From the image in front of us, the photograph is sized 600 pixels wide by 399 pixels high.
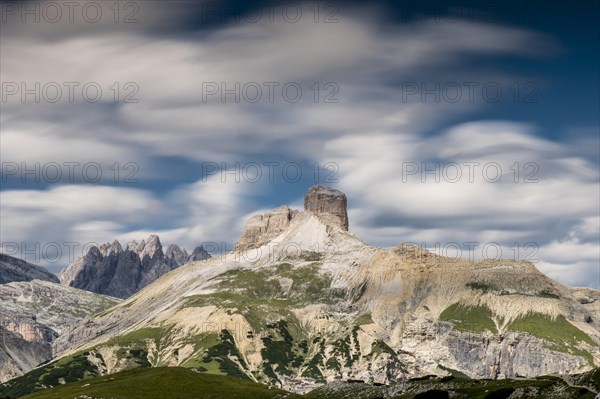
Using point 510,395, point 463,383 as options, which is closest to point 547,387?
point 510,395

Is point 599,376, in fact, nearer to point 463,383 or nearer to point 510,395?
point 510,395

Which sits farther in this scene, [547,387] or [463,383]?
[463,383]

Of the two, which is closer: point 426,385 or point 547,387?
point 547,387

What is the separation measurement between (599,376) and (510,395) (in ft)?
60.8

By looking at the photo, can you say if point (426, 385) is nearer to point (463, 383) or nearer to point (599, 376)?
point (463, 383)

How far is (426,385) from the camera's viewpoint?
19962cm

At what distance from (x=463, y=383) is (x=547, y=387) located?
1584 inches

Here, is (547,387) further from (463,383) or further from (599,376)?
(463,383)

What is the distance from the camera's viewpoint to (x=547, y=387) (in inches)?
6211

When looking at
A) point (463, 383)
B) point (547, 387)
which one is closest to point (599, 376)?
point (547, 387)

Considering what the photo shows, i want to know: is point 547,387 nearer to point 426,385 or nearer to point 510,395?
point 510,395

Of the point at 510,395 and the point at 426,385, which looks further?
the point at 426,385

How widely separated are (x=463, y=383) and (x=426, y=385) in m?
9.72

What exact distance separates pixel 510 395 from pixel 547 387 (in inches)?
326
